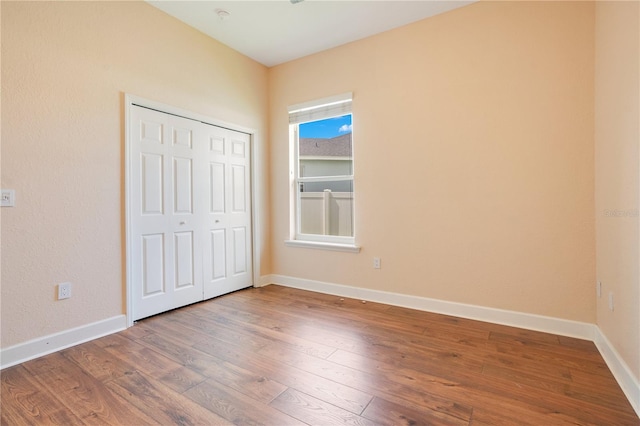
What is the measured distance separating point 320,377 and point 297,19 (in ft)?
10.2

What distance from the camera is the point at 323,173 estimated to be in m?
3.77

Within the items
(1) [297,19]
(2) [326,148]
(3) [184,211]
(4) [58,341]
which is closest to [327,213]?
(2) [326,148]

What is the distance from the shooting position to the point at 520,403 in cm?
154

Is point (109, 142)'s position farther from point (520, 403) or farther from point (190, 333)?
point (520, 403)

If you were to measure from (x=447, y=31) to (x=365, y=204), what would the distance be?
1.82 meters

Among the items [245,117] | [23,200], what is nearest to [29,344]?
[23,200]

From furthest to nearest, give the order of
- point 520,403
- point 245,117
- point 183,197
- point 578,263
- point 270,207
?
1. point 270,207
2. point 245,117
3. point 183,197
4. point 578,263
5. point 520,403

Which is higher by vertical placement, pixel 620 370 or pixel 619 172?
pixel 619 172

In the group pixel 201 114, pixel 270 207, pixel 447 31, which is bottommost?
pixel 270 207

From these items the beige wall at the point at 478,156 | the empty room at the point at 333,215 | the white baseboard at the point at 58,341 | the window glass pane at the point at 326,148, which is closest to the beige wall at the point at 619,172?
the empty room at the point at 333,215

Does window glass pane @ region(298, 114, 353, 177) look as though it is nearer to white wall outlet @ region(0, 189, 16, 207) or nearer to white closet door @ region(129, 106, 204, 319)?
white closet door @ region(129, 106, 204, 319)

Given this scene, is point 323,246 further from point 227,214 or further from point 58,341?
point 58,341

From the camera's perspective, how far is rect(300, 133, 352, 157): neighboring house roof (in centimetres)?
353

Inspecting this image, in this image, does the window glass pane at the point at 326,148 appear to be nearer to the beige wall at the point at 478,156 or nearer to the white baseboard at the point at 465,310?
the beige wall at the point at 478,156
